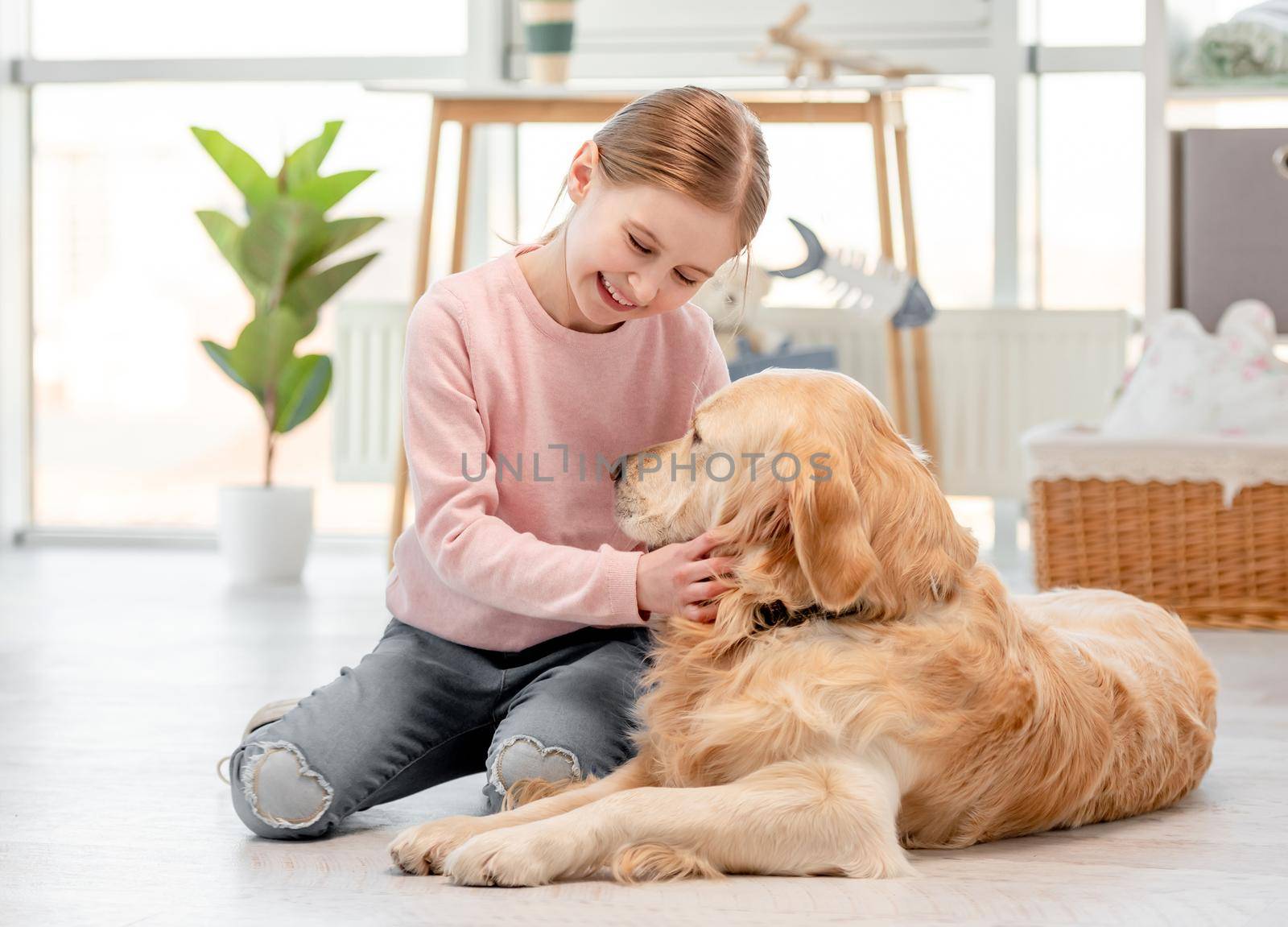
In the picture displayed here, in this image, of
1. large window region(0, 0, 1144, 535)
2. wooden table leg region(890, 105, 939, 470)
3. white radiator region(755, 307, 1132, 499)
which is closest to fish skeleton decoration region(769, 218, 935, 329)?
wooden table leg region(890, 105, 939, 470)

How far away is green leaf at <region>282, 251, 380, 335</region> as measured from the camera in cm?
388

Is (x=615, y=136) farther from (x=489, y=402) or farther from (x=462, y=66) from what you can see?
(x=462, y=66)

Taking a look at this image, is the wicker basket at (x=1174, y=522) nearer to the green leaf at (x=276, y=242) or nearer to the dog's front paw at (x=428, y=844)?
the green leaf at (x=276, y=242)

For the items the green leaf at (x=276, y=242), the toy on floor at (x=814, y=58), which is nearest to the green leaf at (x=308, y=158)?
the green leaf at (x=276, y=242)

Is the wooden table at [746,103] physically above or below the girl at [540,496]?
above

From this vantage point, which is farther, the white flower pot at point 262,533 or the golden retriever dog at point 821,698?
the white flower pot at point 262,533

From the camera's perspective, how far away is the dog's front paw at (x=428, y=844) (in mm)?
1429

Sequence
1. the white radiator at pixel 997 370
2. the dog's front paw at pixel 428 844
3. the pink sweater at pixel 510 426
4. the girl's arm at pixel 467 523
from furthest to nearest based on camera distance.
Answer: the white radiator at pixel 997 370, the pink sweater at pixel 510 426, the girl's arm at pixel 467 523, the dog's front paw at pixel 428 844

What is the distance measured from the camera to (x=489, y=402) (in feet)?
5.73

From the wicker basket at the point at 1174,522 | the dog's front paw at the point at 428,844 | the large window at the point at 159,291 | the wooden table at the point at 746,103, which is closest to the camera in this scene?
the dog's front paw at the point at 428,844

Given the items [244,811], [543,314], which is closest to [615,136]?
[543,314]

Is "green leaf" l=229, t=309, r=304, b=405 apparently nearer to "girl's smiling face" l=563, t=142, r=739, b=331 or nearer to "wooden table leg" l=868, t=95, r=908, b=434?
"wooden table leg" l=868, t=95, r=908, b=434

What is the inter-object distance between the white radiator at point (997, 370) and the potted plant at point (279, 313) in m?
1.22

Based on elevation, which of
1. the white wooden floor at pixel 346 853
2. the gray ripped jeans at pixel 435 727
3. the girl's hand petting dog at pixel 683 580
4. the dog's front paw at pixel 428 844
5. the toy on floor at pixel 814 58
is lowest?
the white wooden floor at pixel 346 853
